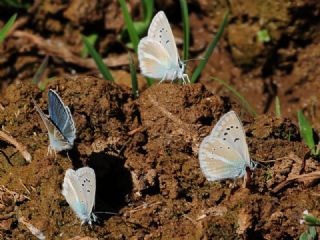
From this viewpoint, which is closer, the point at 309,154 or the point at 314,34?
the point at 309,154

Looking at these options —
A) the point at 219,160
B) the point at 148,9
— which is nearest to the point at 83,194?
the point at 219,160

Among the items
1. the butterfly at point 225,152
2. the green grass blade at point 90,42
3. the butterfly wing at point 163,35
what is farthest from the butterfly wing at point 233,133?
the green grass blade at point 90,42

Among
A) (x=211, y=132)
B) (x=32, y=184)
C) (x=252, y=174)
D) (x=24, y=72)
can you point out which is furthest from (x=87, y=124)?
(x=24, y=72)

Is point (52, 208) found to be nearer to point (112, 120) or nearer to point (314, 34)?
point (112, 120)

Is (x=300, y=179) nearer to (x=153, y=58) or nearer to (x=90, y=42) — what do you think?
(x=153, y=58)

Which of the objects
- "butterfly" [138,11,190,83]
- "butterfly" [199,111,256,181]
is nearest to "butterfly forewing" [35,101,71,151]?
"butterfly" [199,111,256,181]

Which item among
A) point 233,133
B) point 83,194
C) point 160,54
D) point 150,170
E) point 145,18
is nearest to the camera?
point 83,194
